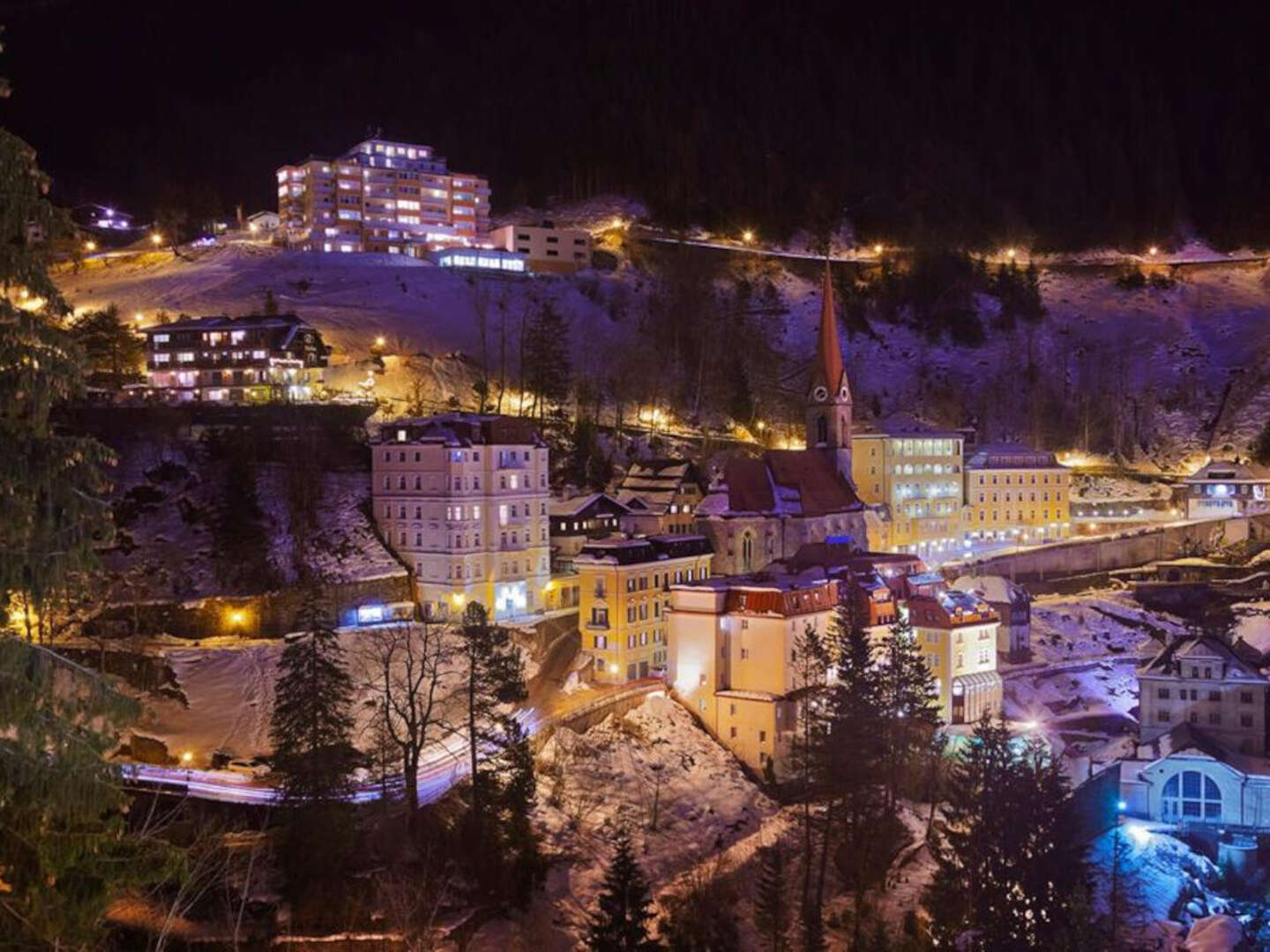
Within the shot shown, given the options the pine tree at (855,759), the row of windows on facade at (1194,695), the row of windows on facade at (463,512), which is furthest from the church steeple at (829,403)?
the pine tree at (855,759)

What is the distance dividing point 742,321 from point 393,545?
56.0m

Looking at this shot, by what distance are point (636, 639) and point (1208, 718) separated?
72.0ft

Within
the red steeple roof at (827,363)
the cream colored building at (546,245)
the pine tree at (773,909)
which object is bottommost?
the pine tree at (773,909)

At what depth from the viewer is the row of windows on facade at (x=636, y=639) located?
4722 cm

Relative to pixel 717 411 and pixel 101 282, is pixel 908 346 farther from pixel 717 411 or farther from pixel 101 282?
pixel 101 282

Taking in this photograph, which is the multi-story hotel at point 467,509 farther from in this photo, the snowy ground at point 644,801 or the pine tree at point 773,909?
the pine tree at point 773,909

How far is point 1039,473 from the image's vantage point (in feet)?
249

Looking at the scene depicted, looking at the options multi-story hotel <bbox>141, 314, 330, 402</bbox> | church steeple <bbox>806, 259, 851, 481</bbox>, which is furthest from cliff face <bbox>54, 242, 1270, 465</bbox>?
church steeple <bbox>806, 259, 851, 481</bbox>

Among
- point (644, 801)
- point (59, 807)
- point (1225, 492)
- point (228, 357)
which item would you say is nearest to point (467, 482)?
point (644, 801)

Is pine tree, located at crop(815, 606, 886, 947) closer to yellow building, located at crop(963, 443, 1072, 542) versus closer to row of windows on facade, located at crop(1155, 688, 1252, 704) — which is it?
row of windows on facade, located at crop(1155, 688, 1252, 704)

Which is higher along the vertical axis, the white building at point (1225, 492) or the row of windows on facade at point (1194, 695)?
the white building at point (1225, 492)

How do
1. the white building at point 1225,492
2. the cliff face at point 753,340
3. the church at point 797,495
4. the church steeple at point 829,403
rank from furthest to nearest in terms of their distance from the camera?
the cliff face at point 753,340 < the white building at point 1225,492 < the church steeple at point 829,403 < the church at point 797,495

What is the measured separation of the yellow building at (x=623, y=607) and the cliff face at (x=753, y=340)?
2406 centimetres

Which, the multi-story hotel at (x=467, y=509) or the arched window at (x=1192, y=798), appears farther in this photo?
the multi-story hotel at (x=467, y=509)
